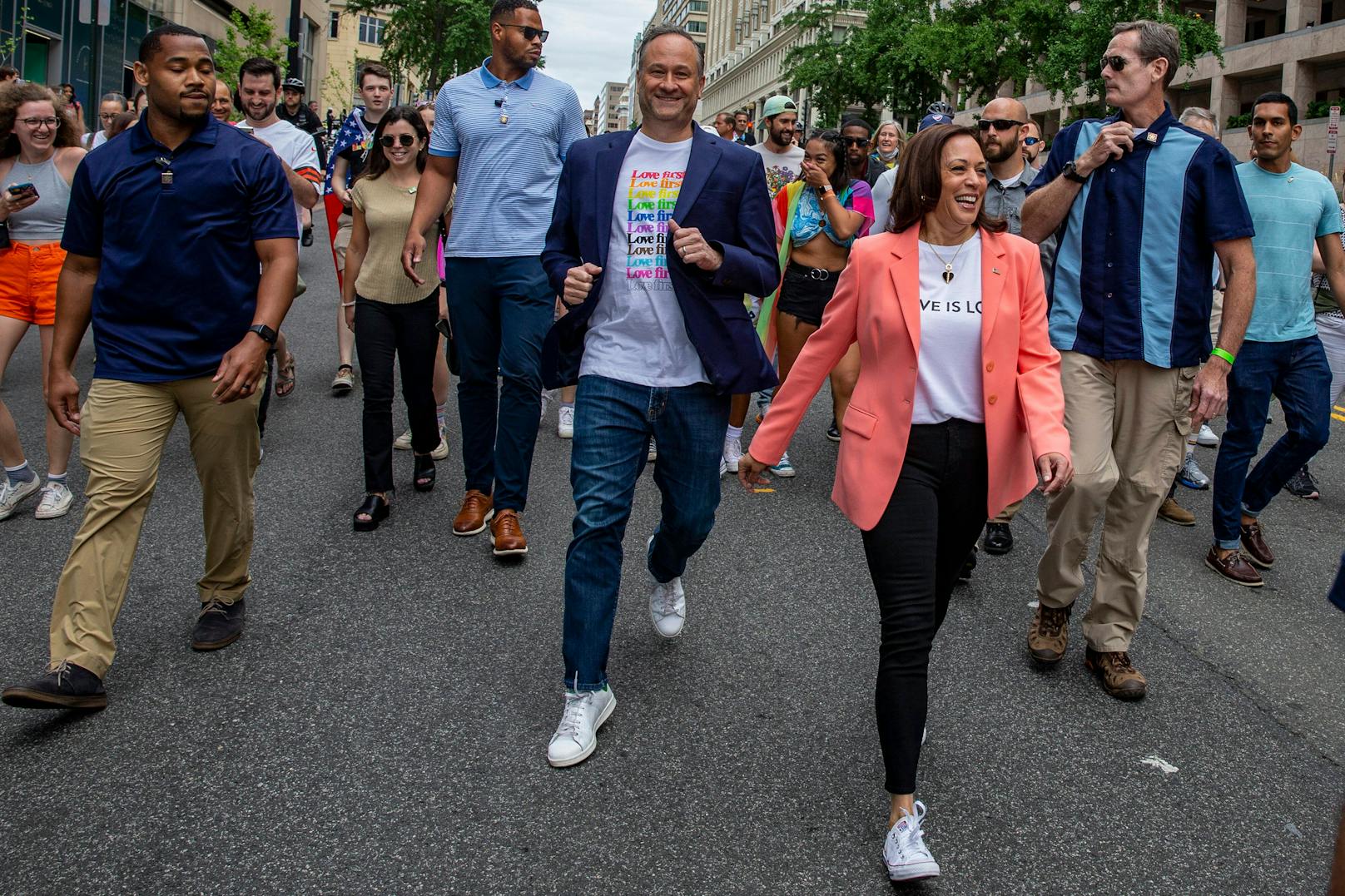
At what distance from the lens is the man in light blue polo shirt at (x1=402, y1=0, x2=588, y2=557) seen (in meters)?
5.51

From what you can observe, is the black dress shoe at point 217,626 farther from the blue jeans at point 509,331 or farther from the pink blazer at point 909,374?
the pink blazer at point 909,374

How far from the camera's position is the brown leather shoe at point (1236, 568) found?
5805mm

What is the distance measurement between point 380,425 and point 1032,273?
3.59 m

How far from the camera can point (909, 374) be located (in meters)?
3.31

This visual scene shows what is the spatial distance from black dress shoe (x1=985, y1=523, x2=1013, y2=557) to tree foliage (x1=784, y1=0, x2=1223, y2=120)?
20429 mm

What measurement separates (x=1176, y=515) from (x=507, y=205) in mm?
4161

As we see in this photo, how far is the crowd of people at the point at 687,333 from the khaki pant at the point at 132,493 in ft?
0.04

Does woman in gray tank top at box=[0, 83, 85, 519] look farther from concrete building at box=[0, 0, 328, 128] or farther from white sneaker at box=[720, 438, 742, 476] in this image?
concrete building at box=[0, 0, 328, 128]

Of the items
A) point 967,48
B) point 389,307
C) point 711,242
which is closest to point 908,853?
point 711,242

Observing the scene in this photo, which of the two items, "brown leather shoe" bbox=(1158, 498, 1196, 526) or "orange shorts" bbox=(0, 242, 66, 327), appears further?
"brown leather shoe" bbox=(1158, 498, 1196, 526)

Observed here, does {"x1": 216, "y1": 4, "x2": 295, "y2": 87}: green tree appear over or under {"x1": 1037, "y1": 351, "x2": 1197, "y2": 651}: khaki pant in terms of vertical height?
over

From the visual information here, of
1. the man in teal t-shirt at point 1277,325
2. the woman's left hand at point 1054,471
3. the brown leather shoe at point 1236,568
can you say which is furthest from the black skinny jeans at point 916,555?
the man in teal t-shirt at point 1277,325

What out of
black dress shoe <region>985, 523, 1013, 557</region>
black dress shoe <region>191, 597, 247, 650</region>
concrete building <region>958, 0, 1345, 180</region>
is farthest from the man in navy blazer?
concrete building <region>958, 0, 1345, 180</region>

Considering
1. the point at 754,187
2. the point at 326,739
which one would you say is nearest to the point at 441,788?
the point at 326,739
